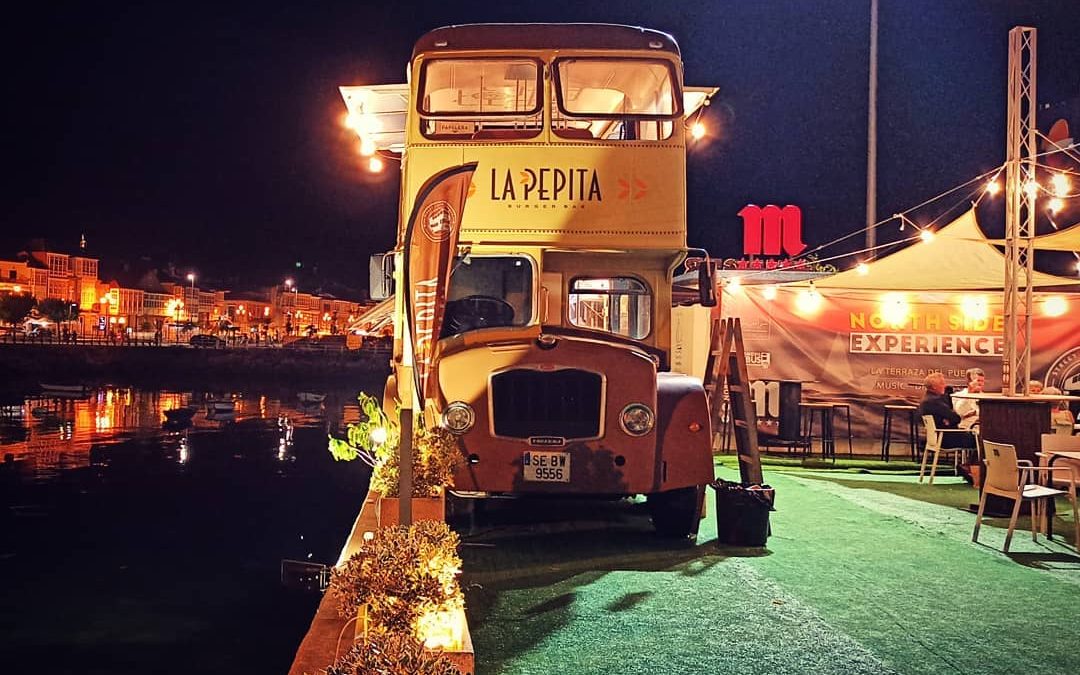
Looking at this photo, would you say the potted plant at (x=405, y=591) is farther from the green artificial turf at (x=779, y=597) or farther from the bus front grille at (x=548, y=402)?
the bus front grille at (x=548, y=402)

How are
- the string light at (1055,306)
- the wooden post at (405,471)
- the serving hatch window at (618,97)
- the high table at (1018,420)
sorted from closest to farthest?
1. the wooden post at (405,471)
2. the serving hatch window at (618,97)
3. the high table at (1018,420)
4. the string light at (1055,306)

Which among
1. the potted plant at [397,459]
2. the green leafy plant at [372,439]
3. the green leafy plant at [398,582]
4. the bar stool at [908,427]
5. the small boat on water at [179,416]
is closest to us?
the green leafy plant at [398,582]

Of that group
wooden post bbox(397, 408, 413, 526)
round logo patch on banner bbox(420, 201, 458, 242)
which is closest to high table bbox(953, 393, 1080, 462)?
round logo patch on banner bbox(420, 201, 458, 242)

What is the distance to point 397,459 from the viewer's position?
21.1 feet

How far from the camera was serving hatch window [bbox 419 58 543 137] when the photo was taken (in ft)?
27.9

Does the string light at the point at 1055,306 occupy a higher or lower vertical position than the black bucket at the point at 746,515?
higher

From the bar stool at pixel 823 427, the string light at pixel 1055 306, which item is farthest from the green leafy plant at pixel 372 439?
the string light at pixel 1055 306

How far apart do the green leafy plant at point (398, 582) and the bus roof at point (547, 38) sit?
5712 millimetres

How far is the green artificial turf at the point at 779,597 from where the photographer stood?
524 centimetres

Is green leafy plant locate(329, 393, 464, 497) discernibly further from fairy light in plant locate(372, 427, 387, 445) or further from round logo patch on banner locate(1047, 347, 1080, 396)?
round logo patch on banner locate(1047, 347, 1080, 396)

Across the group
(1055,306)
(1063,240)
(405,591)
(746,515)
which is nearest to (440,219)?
(405,591)

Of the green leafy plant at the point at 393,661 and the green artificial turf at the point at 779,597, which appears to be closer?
the green leafy plant at the point at 393,661

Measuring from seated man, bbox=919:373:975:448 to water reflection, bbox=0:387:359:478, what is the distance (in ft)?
63.4

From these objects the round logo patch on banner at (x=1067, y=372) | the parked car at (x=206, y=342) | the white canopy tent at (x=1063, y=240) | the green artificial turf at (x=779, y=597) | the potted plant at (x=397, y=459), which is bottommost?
the green artificial turf at (x=779, y=597)
